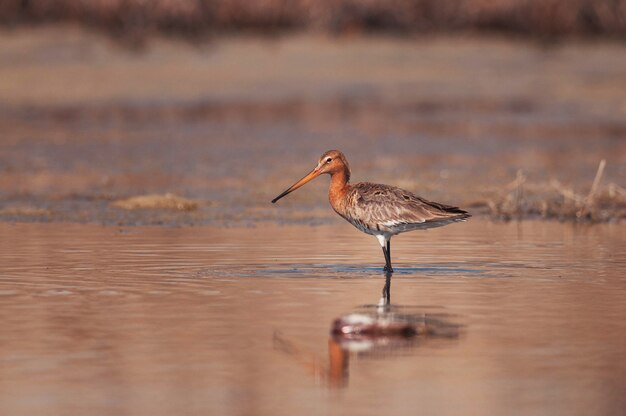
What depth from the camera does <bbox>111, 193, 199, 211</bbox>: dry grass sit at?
50.3 ft

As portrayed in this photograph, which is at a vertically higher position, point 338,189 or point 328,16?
point 328,16

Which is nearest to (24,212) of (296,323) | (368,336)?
(296,323)

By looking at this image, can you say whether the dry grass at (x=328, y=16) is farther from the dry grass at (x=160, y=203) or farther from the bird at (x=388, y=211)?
the bird at (x=388, y=211)

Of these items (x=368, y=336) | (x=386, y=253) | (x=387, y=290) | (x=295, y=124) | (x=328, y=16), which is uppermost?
(x=328, y=16)

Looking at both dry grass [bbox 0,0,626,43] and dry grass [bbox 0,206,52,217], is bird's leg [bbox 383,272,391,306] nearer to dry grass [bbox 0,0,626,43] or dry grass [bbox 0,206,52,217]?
dry grass [bbox 0,206,52,217]

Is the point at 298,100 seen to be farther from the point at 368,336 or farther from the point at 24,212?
the point at 368,336

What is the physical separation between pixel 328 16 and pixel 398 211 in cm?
1761

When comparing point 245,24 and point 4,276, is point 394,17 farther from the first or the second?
point 4,276

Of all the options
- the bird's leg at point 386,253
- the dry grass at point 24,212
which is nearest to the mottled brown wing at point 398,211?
the bird's leg at point 386,253

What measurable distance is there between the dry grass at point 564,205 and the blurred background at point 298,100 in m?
0.06

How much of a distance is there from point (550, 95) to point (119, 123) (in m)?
7.85

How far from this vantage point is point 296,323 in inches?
349

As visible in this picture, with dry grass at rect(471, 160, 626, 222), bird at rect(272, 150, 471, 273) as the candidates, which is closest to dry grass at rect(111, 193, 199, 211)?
dry grass at rect(471, 160, 626, 222)

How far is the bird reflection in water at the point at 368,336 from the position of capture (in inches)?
301
